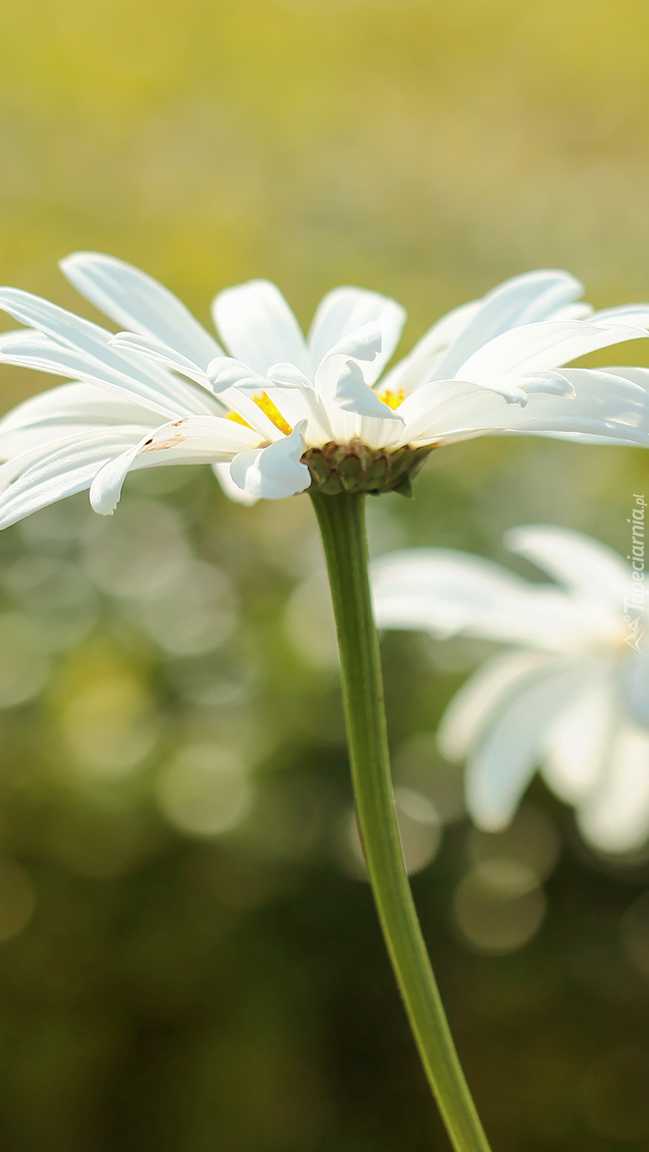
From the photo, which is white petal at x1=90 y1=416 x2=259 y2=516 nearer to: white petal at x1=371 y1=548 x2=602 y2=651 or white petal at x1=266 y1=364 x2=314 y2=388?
white petal at x1=266 y1=364 x2=314 y2=388

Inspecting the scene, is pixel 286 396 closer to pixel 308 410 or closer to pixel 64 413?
pixel 308 410

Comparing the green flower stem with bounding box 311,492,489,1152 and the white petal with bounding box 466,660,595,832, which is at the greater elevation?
the white petal with bounding box 466,660,595,832

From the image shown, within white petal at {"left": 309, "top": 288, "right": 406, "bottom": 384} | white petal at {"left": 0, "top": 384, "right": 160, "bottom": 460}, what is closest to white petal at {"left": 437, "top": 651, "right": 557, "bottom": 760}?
white petal at {"left": 309, "top": 288, "right": 406, "bottom": 384}

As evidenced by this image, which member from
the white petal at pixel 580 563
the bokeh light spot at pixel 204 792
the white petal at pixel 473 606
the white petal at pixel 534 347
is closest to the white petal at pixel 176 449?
the white petal at pixel 534 347

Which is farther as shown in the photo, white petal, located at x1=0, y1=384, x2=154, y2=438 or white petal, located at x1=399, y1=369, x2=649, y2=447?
white petal, located at x1=0, y1=384, x2=154, y2=438

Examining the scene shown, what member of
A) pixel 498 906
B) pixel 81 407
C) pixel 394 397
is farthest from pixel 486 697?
pixel 498 906

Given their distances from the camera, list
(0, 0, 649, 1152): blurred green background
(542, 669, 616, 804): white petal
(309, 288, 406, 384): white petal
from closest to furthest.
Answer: (309, 288, 406, 384): white petal
(542, 669, 616, 804): white petal
(0, 0, 649, 1152): blurred green background
